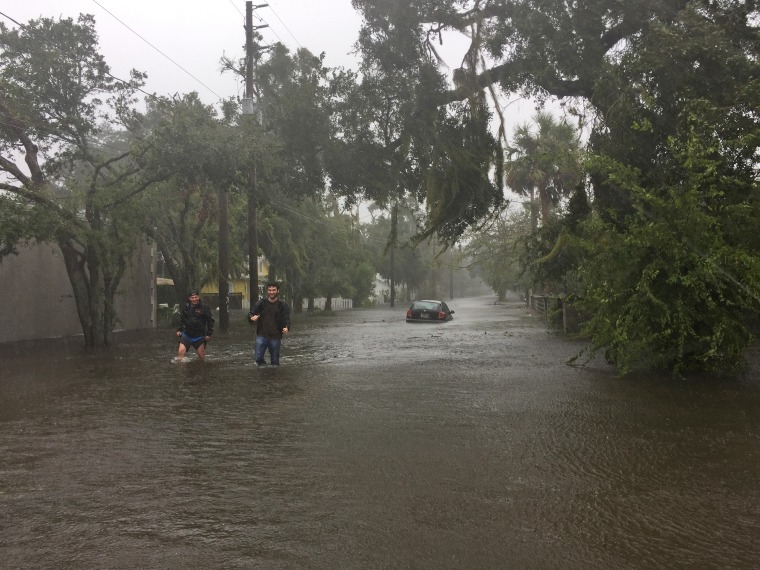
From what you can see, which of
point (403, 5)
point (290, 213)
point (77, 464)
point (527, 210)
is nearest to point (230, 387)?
point (77, 464)

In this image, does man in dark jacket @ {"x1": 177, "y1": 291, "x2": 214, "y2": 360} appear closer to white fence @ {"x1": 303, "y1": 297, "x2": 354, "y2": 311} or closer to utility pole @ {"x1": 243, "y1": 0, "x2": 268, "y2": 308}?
utility pole @ {"x1": 243, "y1": 0, "x2": 268, "y2": 308}

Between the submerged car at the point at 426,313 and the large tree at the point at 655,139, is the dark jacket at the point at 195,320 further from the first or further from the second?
the submerged car at the point at 426,313

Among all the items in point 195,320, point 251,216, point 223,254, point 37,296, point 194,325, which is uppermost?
point 251,216

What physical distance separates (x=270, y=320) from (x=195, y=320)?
6.36 feet

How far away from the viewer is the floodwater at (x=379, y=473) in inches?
169

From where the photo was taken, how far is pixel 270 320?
13.2 metres

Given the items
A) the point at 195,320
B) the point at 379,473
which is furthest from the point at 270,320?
the point at 379,473

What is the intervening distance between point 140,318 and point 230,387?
17672mm

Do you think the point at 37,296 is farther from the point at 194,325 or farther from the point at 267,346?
the point at 267,346

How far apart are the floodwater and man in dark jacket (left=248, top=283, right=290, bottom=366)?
1.69 meters

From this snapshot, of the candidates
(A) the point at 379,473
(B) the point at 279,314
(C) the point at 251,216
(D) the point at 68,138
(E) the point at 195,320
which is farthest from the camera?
(C) the point at 251,216

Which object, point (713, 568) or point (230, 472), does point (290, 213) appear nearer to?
point (230, 472)

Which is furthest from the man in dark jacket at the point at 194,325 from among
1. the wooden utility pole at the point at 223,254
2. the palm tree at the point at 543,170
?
the palm tree at the point at 543,170

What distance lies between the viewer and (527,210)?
133ft
